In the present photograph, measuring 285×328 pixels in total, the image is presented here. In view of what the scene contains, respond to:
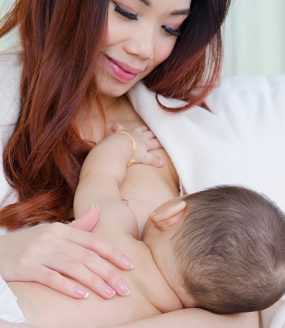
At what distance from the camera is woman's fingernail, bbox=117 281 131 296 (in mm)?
1435

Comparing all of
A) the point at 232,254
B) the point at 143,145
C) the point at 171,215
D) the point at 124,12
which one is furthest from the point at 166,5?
the point at 232,254

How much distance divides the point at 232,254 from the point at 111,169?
1.50ft

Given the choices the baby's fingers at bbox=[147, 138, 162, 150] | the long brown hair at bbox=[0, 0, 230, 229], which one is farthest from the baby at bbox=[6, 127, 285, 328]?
the baby's fingers at bbox=[147, 138, 162, 150]

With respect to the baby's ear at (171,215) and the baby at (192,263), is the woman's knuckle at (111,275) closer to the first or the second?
the baby at (192,263)

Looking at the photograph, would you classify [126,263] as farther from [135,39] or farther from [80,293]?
[135,39]

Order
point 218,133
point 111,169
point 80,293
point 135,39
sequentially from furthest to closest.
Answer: point 218,133
point 135,39
point 111,169
point 80,293

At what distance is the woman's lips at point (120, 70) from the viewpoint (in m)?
1.95

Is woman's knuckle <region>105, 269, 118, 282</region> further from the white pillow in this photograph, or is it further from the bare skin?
the white pillow

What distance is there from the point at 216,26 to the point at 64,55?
483 millimetres

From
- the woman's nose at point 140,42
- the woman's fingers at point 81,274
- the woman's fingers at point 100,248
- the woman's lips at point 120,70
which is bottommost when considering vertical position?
the woman's fingers at point 81,274

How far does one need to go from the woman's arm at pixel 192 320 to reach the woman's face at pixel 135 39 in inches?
28.5

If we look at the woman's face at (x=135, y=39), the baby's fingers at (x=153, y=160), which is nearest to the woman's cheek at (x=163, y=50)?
the woman's face at (x=135, y=39)

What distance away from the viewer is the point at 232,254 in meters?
1.43

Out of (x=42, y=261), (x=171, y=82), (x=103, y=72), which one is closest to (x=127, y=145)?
(x=103, y=72)
